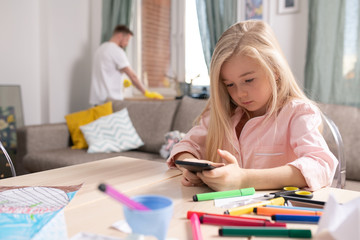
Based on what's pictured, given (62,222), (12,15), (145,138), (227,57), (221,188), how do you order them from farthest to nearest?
(12,15) < (145,138) < (227,57) < (221,188) < (62,222)

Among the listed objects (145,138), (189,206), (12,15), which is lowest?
(145,138)

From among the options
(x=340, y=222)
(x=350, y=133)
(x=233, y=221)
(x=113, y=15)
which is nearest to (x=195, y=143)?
(x=233, y=221)

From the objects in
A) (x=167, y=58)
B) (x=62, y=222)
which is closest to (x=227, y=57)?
(x=62, y=222)

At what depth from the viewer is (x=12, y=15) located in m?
3.89

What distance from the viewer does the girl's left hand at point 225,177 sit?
0.76 metres

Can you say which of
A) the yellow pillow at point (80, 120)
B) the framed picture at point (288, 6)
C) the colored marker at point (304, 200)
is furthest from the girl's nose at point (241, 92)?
the framed picture at point (288, 6)

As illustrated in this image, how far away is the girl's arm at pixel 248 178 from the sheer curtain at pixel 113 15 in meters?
3.90

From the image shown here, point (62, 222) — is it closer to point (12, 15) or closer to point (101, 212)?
point (101, 212)

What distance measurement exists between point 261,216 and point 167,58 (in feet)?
12.4

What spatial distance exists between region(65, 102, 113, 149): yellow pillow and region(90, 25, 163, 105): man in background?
0.67 metres

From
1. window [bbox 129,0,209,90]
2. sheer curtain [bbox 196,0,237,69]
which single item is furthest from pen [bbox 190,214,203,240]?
window [bbox 129,0,209,90]

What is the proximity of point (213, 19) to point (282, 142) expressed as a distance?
2.74 m

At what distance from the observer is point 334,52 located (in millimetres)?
2787

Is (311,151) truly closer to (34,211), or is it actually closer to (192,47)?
(34,211)
